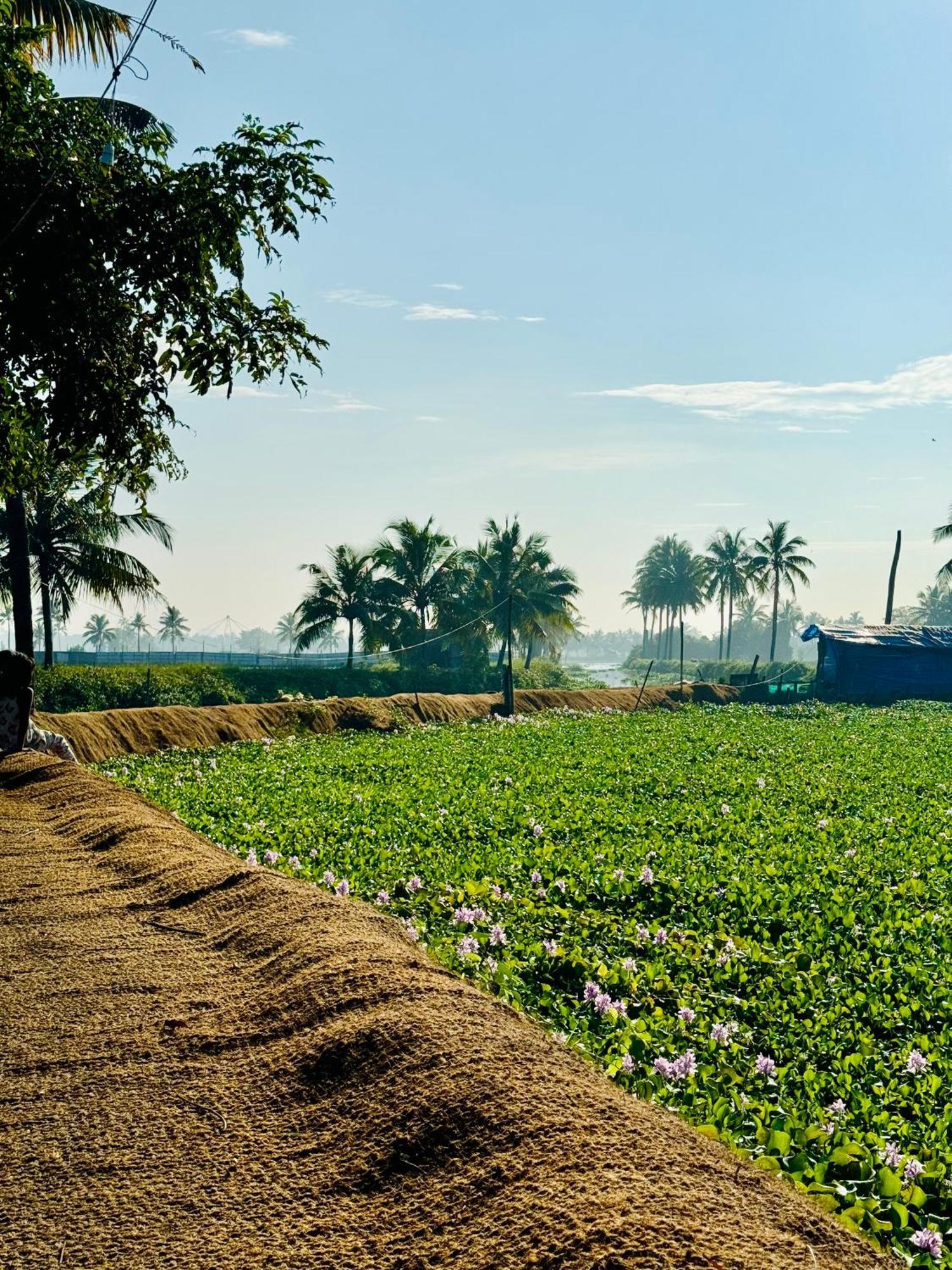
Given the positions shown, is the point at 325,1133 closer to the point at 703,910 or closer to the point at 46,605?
the point at 703,910

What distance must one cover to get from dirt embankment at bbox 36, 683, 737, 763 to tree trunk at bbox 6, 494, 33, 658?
246 cm

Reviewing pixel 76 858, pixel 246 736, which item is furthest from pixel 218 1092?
pixel 246 736

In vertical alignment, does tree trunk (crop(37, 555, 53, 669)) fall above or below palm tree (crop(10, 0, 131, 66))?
below

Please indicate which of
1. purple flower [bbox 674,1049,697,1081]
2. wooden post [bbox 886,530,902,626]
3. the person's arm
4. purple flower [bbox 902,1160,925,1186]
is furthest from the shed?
purple flower [bbox 902,1160,925,1186]

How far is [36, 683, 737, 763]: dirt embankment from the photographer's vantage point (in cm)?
1966

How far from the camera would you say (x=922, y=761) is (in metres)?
18.2

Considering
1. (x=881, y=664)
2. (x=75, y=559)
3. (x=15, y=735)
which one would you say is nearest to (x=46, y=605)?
(x=75, y=559)

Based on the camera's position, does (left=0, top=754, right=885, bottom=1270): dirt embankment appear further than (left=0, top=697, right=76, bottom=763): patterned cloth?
No

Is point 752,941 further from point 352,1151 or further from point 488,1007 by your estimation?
point 352,1151

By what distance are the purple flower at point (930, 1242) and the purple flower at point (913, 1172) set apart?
47cm

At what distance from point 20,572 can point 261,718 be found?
6.26m

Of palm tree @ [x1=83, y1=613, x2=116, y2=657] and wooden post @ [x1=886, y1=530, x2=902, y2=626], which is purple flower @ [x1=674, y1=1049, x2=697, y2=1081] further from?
palm tree @ [x1=83, y1=613, x2=116, y2=657]

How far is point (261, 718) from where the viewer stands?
79.0 feet

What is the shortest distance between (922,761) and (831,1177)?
15.8m
